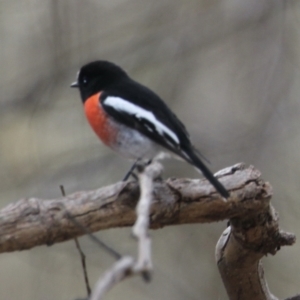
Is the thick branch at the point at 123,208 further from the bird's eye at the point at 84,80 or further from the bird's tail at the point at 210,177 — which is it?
the bird's eye at the point at 84,80

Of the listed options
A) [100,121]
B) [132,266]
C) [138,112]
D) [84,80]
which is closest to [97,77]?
[84,80]

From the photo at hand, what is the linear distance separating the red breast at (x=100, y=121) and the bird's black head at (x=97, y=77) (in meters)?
0.12

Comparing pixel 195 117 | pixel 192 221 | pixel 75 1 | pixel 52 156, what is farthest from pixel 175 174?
pixel 192 221

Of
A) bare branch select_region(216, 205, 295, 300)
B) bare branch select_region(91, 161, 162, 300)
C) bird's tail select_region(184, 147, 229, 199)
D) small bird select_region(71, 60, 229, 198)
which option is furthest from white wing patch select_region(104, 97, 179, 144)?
bare branch select_region(91, 161, 162, 300)

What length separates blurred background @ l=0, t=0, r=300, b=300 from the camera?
12.3ft

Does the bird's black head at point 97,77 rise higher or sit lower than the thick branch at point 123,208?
higher

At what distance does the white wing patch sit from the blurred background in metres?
1.51

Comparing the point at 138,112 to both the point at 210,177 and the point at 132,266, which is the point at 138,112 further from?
the point at 132,266

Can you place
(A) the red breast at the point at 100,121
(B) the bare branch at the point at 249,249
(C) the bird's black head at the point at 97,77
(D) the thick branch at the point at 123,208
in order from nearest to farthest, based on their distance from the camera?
(D) the thick branch at the point at 123,208 < (B) the bare branch at the point at 249,249 < (A) the red breast at the point at 100,121 < (C) the bird's black head at the point at 97,77

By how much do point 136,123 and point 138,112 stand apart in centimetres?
4

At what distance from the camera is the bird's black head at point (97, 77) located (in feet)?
8.13

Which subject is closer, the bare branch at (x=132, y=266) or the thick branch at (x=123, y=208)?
the bare branch at (x=132, y=266)

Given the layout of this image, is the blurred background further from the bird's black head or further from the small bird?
the small bird

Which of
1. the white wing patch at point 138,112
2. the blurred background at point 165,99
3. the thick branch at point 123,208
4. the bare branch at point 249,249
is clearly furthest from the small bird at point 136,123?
the blurred background at point 165,99
